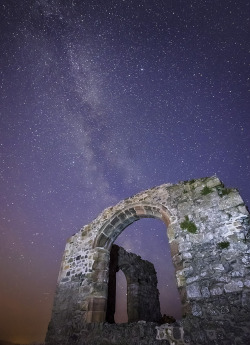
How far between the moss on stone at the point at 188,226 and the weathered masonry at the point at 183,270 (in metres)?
0.02

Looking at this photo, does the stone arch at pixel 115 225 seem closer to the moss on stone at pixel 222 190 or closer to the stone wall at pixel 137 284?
the moss on stone at pixel 222 190

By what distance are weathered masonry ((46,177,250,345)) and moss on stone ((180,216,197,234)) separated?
19mm

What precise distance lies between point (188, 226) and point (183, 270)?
1.05 metres

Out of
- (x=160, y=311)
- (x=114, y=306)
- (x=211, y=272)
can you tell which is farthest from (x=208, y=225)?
(x=160, y=311)

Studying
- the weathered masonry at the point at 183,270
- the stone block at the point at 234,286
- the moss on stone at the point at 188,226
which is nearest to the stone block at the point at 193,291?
the weathered masonry at the point at 183,270

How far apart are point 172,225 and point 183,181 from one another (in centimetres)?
143

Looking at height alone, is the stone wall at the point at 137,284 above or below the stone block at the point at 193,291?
above

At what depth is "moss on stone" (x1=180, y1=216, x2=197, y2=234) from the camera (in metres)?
5.07

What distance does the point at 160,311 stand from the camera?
10.2 meters

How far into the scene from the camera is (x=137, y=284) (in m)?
9.62

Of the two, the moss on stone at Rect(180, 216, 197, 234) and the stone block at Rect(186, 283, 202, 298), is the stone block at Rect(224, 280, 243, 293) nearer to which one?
the stone block at Rect(186, 283, 202, 298)

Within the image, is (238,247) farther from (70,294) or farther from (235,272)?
(70,294)

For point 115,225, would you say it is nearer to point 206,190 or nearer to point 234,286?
point 206,190

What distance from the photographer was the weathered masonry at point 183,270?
12.7 ft
